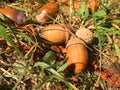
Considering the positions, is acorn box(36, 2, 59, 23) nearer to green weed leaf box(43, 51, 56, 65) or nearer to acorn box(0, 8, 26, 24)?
acorn box(0, 8, 26, 24)


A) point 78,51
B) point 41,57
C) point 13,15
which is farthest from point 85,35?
point 13,15

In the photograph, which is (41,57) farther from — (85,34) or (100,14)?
(100,14)

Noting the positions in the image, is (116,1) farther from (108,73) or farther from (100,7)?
(108,73)

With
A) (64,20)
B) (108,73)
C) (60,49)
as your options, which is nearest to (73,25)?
(64,20)

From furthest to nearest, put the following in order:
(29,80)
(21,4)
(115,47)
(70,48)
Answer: (21,4) → (115,47) → (70,48) → (29,80)

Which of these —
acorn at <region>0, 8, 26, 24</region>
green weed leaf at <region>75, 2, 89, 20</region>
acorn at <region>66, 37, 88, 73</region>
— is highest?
acorn at <region>0, 8, 26, 24</region>

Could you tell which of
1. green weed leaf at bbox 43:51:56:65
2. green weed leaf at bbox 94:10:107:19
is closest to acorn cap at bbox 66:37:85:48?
green weed leaf at bbox 43:51:56:65
